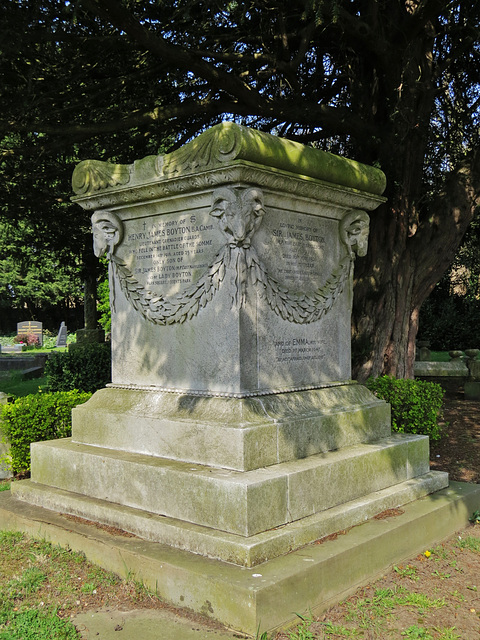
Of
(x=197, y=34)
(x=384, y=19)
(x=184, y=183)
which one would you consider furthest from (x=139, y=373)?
(x=384, y=19)

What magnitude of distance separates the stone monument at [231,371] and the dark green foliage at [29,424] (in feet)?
4.08

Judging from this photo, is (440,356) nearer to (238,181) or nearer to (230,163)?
(238,181)

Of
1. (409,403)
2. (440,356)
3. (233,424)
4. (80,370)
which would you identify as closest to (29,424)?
(233,424)

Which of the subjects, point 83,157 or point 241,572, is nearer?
point 241,572

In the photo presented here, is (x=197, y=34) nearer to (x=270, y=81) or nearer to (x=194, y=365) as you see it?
(x=270, y=81)

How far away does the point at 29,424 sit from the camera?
20.6 ft

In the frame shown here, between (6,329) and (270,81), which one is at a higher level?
(270,81)

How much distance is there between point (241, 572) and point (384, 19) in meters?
7.34

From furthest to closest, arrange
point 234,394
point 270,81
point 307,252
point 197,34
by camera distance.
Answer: point 270,81 → point 197,34 → point 307,252 → point 234,394

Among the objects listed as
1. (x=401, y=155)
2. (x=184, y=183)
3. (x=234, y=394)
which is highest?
(x=401, y=155)

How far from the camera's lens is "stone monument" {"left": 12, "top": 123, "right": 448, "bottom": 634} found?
3.98 meters

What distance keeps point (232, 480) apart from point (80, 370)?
25.1 ft

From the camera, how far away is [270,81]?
9086mm

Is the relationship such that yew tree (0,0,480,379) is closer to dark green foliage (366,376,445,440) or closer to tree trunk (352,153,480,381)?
tree trunk (352,153,480,381)
